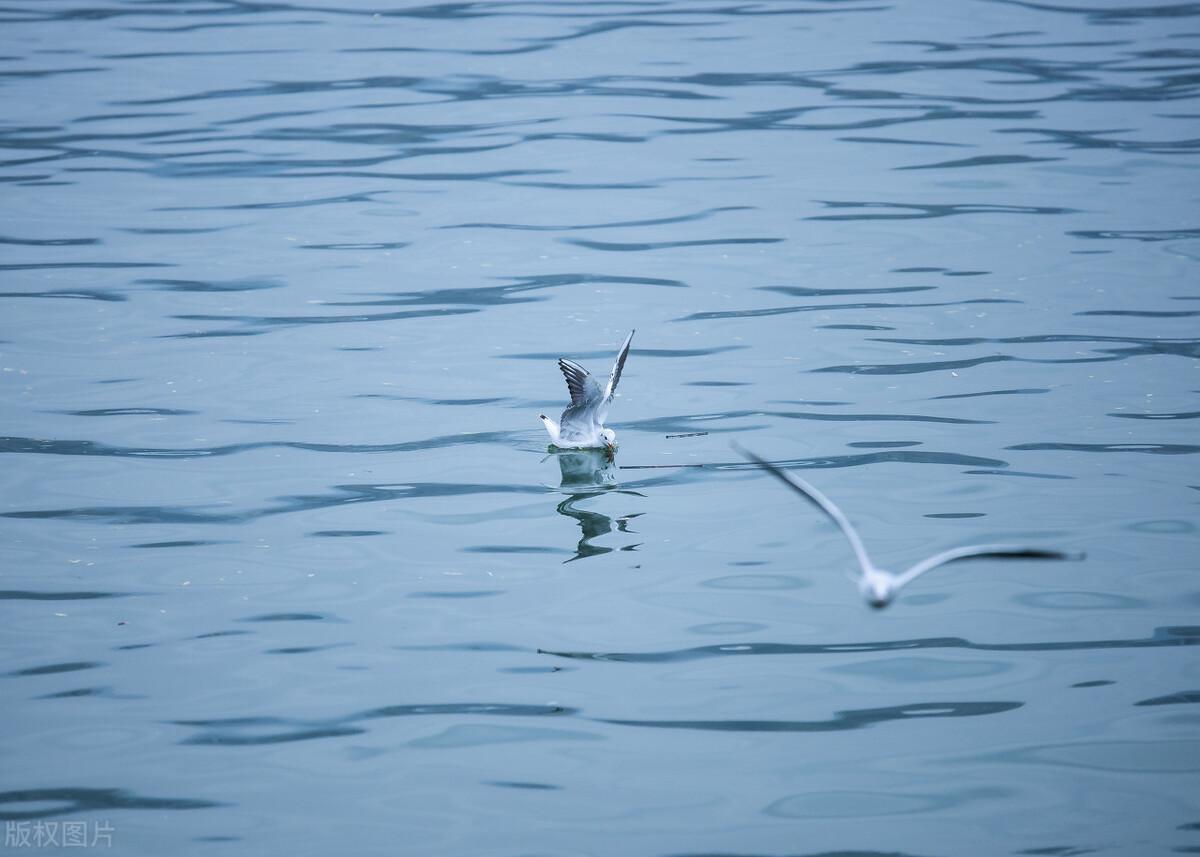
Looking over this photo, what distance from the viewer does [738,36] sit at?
28.1 m

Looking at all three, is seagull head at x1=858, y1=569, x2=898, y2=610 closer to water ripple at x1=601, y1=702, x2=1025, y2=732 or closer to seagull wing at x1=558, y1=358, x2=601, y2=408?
water ripple at x1=601, y1=702, x2=1025, y2=732

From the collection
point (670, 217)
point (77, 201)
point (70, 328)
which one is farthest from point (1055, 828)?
point (77, 201)

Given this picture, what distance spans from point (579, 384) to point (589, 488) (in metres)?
0.80

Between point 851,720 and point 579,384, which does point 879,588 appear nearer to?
point 851,720

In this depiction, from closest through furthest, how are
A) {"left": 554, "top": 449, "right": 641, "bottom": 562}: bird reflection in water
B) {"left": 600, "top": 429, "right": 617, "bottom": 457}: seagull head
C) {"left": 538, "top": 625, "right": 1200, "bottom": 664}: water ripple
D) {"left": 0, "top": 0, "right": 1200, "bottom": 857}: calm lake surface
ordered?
{"left": 0, "top": 0, "right": 1200, "bottom": 857}: calm lake surface
{"left": 538, "top": 625, "right": 1200, "bottom": 664}: water ripple
{"left": 554, "top": 449, "right": 641, "bottom": 562}: bird reflection in water
{"left": 600, "top": 429, "right": 617, "bottom": 457}: seagull head

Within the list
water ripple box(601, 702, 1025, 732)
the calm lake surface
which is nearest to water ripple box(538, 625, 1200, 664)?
the calm lake surface

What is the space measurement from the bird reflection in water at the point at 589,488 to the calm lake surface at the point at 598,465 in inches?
1.5

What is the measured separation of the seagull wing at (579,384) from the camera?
40.0 ft

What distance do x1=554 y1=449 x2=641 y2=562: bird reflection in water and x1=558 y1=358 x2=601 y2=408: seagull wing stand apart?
0.45 meters

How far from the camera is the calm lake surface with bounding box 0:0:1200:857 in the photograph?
8.27m

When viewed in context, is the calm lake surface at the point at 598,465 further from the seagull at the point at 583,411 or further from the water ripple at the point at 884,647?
the seagull at the point at 583,411

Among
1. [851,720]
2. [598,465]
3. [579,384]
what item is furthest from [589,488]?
[851,720]

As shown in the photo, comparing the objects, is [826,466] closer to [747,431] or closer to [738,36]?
[747,431]

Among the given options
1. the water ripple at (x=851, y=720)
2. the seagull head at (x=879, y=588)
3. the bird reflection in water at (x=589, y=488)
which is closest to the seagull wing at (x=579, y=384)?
the bird reflection in water at (x=589, y=488)
